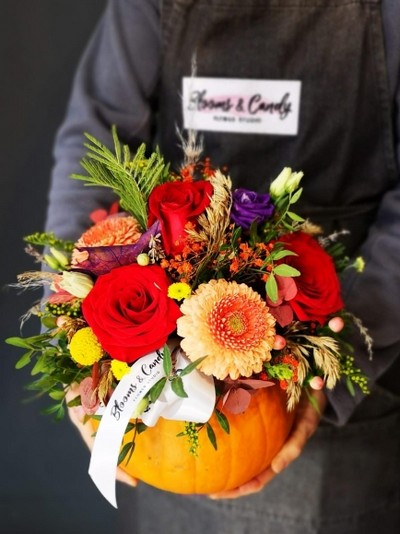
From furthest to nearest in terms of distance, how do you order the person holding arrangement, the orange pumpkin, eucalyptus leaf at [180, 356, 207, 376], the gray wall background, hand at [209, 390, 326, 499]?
the gray wall background
the person holding arrangement
hand at [209, 390, 326, 499]
the orange pumpkin
eucalyptus leaf at [180, 356, 207, 376]

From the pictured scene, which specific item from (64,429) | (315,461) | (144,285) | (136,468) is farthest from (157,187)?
(64,429)

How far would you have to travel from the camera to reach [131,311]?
1.91 feet

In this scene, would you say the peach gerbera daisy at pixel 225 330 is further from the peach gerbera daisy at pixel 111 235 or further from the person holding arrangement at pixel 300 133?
the person holding arrangement at pixel 300 133

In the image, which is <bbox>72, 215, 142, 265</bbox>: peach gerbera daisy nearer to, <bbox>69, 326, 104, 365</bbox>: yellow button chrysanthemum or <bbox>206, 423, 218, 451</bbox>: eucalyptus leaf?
<bbox>69, 326, 104, 365</bbox>: yellow button chrysanthemum

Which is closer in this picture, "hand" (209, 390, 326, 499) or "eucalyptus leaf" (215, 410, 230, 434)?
"eucalyptus leaf" (215, 410, 230, 434)

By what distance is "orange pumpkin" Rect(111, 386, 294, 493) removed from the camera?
26.7 inches

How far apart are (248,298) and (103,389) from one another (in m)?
0.17

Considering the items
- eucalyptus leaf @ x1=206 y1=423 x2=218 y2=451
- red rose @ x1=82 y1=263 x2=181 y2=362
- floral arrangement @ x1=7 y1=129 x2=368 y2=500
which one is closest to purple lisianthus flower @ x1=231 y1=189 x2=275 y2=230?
floral arrangement @ x1=7 y1=129 x2=368 y2=500

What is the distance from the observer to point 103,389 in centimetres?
62

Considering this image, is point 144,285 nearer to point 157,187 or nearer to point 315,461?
point 157,187

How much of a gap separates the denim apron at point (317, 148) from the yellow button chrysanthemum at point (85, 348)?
17.4 inches

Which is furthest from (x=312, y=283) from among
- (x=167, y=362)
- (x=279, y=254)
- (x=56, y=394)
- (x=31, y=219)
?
(x=31, y=219)

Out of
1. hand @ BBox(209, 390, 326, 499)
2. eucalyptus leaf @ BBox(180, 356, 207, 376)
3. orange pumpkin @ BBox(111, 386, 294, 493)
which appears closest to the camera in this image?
eucalyptus leaf @ BBox(180, 356, 207, 376)

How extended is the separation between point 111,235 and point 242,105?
37 cm
